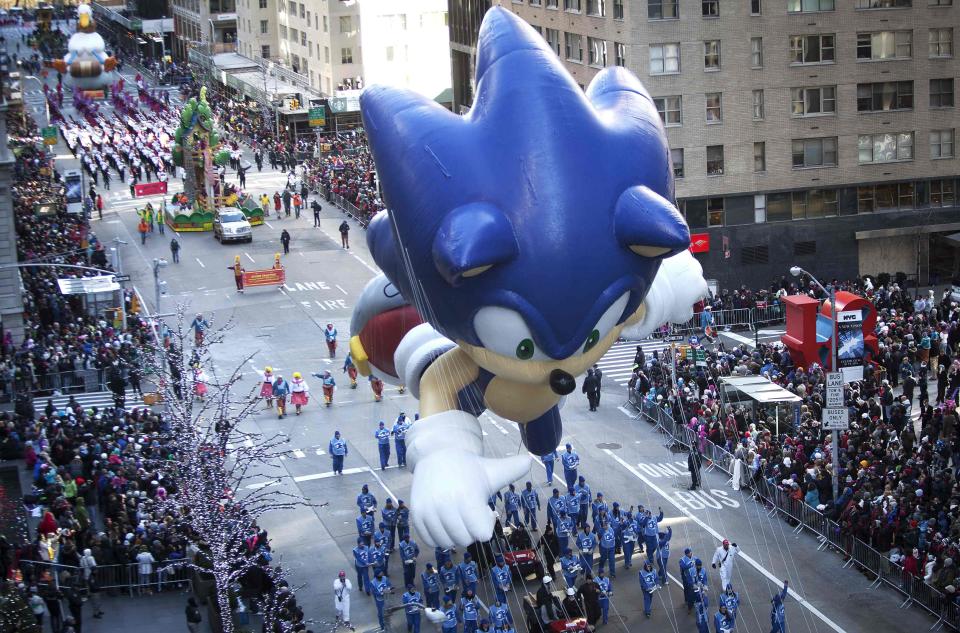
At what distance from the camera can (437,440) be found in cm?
2027

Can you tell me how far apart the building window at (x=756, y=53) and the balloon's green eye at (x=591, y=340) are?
3834cm

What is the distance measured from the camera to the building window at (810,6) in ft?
186

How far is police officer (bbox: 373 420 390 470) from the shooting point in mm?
39062

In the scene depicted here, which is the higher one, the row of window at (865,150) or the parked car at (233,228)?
the row of window at (865,150)

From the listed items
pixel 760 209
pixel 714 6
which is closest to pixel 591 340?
pixel 714 6

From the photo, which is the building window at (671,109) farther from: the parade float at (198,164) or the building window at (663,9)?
the parade float at (198,164)

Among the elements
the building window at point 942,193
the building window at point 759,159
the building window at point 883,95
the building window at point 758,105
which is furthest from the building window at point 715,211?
the building window at point 942,193

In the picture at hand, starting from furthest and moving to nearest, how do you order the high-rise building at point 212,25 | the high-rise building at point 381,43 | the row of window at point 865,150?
the high-rise building at point 212,25 → the high-rise building at point 381,43 → the row of window at point 865,150

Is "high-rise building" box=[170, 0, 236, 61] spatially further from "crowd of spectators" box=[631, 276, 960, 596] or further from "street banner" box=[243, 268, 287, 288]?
"crowd of spectators" box=[631, 276, 960, 596]

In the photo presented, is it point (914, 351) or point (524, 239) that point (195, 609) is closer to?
point (524, 239)

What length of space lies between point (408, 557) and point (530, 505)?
3303 millimetres

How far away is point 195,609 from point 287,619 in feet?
7.42

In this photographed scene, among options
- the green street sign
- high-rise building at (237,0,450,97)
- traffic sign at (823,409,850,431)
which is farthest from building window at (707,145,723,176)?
the green street sign

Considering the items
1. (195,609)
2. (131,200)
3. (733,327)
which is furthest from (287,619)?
(131,200)
